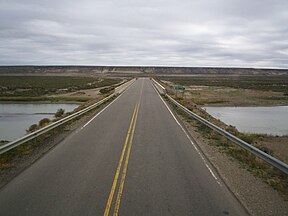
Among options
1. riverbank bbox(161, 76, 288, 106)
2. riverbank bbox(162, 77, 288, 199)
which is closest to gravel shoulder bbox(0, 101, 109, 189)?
riverbank bbox(162, 77, 288, 199)

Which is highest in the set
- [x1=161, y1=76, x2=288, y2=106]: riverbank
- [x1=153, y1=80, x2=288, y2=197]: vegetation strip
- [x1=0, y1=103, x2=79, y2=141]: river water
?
[x1=153, y1=80, x2=288, y2=197]: vegetation strip

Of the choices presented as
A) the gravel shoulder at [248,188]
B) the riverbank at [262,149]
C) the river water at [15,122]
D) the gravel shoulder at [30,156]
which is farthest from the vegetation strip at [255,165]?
the river water at [15,122]

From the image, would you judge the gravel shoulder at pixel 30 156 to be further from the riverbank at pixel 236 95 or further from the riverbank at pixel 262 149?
the riverbank at pixel 236 95

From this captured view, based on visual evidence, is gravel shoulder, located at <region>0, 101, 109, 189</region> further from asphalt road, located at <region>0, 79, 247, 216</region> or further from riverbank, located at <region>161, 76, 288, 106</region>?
riverbank, located at <region>161, 76, 288, 106</region>

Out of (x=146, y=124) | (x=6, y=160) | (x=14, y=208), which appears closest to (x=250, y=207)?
(x=14, y=208)

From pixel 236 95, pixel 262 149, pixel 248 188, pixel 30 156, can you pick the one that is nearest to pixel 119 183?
pixel 248 188

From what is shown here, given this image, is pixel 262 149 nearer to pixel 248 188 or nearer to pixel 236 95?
pixel 248 188

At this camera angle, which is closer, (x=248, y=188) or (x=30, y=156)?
(x=248, y=188)

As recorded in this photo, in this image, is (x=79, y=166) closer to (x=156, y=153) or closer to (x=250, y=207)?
(x=156, y=153)
